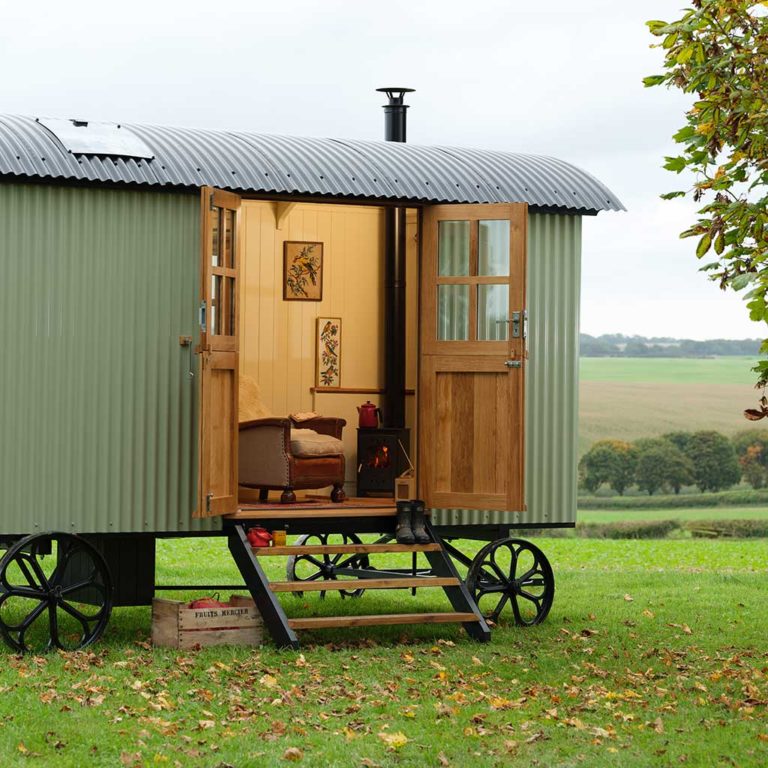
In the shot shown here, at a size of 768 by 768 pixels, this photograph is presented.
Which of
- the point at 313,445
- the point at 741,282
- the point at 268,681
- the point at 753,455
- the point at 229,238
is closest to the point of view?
the point at 741,282

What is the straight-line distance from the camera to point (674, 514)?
1057 inches

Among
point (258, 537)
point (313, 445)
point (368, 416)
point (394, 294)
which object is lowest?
point (258, 537)

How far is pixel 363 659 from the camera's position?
9406mm

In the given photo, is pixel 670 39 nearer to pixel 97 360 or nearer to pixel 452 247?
pixel 452 247

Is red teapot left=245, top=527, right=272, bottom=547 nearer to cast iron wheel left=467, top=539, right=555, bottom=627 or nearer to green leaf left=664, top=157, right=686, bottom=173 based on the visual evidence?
cast iron wheel left=467, top=539, right=555, bottom=627

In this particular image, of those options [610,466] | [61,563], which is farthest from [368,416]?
[610,466]

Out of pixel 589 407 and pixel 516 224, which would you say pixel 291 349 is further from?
pixel 589 407

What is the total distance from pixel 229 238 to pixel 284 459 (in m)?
1.86

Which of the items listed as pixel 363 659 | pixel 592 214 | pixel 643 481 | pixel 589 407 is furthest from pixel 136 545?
pixel 589 407

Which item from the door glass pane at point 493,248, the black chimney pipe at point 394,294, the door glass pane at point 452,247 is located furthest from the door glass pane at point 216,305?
the black chimney pipe at point 394,294

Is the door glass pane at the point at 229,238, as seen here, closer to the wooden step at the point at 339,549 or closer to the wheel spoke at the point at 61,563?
the wooden step at the point at 339,549

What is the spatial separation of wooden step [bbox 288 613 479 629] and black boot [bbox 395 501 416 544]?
596 millimetres

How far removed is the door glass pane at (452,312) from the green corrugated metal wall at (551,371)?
0.75 meters

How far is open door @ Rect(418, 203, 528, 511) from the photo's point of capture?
10.4 m
